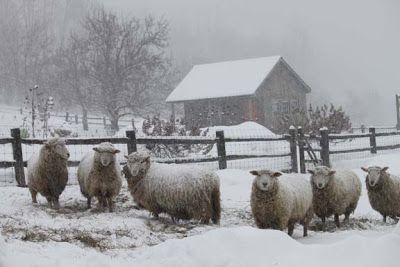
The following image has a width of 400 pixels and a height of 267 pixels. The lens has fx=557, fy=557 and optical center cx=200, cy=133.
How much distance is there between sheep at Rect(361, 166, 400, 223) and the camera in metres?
10.9

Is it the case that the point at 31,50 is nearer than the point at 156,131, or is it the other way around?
the point at 156,131

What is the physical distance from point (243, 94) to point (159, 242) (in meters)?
27.6

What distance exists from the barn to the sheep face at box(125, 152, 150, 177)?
77.7 feet

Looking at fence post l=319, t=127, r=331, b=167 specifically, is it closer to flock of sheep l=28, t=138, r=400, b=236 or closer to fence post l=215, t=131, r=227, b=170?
fence post l=215, t=131, r=227, b=170

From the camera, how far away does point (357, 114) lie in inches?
3088

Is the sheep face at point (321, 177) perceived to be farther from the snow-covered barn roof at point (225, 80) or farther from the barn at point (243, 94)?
the snow-covered barn roof at point (225, 80)

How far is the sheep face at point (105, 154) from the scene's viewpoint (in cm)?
953

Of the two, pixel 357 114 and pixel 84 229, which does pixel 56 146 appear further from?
pixel 357 114

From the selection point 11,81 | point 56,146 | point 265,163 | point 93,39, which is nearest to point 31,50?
point 11,81

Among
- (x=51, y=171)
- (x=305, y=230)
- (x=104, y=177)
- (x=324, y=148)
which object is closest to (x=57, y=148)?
(x=51, y=171)

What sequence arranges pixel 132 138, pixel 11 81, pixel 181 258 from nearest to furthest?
pixel 181 258, pixel 132 138, pixel 11 81

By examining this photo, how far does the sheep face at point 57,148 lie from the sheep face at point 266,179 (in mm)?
3615

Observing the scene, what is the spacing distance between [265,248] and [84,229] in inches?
109

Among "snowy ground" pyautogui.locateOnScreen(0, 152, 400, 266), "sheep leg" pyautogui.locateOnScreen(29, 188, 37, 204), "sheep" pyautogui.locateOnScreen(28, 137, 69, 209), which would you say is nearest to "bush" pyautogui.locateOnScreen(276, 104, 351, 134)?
"snowy ground" pyautogui.locateOnScreen(0, 152, 400, 266)
